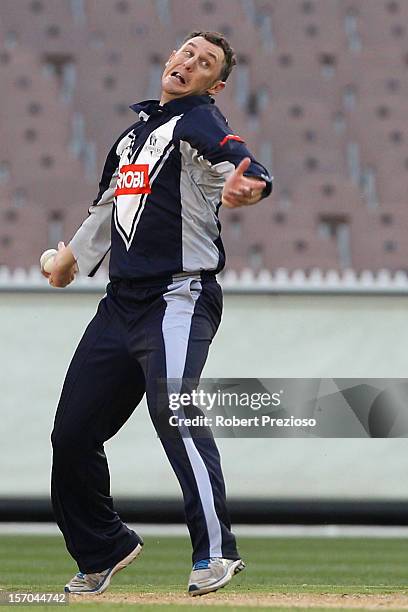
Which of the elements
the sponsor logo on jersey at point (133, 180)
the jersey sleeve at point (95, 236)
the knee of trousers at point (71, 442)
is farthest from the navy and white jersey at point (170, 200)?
the knee of trousers at point (71, 442)

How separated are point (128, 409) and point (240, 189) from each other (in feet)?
3.06

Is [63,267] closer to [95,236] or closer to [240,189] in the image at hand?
[95,236]

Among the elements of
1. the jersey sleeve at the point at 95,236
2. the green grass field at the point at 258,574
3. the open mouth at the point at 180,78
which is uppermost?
the open mouth at the point at 180,78

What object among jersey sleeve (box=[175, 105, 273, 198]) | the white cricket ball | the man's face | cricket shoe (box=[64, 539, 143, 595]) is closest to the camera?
jersey sleeve (box=[175, 105, 273, 198])

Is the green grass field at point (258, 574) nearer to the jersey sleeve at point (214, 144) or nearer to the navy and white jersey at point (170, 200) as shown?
the navy and white jersey at point (170, 200)

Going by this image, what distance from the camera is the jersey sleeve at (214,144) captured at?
3396 mm

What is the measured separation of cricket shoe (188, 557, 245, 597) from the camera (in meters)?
3.43

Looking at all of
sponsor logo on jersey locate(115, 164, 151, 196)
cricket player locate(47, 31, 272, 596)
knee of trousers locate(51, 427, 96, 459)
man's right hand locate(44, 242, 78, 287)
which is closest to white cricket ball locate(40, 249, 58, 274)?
man's right hand locate(44, 242, 78, 287)

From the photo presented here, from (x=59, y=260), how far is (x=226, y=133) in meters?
0.83

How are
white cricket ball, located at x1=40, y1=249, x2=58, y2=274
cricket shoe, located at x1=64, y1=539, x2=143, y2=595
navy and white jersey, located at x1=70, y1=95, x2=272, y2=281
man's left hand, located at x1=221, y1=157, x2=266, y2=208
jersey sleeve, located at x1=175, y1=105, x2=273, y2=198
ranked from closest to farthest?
man's left hand, located at x1=221, y1=157, x2=266, y2=208 < jersey sleeve, located at x1=175, y1=105, x2=273, y2=198 < navy and white jersey, located at x1=70, y1=95, x2=272, y2=281 < cricket shoe, located at x1=64, y1=539, x2=143, y2=595 < white cricket ball, located at x1=40, y1=249, x2=58, y2=274

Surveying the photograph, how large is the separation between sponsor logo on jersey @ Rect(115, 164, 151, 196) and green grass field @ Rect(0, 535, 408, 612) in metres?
1.24

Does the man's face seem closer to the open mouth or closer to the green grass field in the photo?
the open mouth

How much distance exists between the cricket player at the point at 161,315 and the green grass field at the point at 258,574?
20cm

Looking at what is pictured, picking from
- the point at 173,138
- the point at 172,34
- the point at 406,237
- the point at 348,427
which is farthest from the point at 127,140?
the point at 172,34
